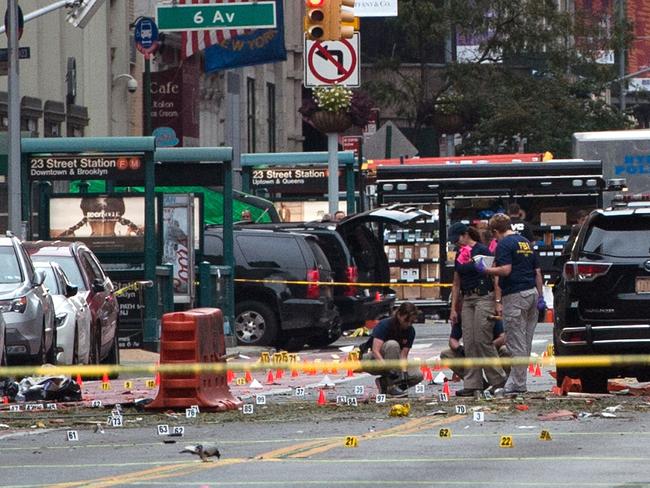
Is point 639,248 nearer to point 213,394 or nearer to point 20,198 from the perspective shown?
point 213,394

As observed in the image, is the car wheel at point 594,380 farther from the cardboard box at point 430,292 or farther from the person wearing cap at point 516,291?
the cardboard box at point 430,292

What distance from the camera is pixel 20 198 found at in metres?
28.3

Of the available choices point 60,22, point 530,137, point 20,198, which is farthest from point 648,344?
point 530,137

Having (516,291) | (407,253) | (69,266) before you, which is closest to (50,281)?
(69,266)

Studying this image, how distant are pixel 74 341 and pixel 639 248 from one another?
24.1ft

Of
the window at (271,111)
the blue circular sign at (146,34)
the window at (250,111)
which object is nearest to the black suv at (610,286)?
the blue circular sign at (146,34)

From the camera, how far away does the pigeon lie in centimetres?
1288

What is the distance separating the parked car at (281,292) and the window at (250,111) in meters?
29.7

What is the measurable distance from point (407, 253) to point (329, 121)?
3151 millimetres

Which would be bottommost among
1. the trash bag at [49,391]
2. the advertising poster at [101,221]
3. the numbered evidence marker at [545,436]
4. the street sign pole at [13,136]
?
the numbered evidence marker at [545,436]

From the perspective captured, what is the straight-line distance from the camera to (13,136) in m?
28.6

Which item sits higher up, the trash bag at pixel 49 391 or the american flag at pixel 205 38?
the american flag at pixel 205 38

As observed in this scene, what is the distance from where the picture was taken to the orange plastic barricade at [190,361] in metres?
17.2

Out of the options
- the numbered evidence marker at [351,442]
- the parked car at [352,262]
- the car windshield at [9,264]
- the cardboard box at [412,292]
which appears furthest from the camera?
the cardboard box at [412,292]
